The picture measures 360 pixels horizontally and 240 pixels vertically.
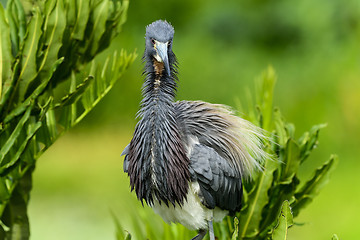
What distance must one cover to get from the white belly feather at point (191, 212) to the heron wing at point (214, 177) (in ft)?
0.04

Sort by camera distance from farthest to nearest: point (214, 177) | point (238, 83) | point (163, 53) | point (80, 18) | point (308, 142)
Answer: point (238, 83)
point (308, 142)
point (80, 18)
point (214, 177)
point (163, 53)

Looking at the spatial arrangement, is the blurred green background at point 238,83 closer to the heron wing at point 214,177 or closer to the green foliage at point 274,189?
the green foliage at point 274,189

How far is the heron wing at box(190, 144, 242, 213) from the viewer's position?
1.00 metres

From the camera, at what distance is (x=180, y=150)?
0.99m

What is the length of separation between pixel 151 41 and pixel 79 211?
2009mm

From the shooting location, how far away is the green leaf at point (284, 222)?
0.91 meters

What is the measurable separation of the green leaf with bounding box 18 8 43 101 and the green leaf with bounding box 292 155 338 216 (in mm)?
661

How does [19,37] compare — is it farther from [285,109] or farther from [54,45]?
[285,109]

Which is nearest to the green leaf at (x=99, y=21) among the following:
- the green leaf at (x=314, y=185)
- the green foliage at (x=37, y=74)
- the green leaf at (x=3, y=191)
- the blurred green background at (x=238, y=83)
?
the green foliage at (x=37, y=74)

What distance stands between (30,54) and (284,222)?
0.61 metres

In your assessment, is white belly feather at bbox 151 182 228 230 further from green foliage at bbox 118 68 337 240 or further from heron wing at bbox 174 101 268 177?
green foliage at bbox 118 68 337 240

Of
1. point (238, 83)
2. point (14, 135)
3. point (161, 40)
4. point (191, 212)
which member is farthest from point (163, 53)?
point (238, 83)

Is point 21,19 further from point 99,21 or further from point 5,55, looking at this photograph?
point 99,21

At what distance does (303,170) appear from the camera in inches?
126
